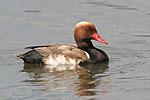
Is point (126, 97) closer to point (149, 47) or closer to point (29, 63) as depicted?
point (29, 63)

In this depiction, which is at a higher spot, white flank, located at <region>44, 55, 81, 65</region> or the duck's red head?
the duck's red head

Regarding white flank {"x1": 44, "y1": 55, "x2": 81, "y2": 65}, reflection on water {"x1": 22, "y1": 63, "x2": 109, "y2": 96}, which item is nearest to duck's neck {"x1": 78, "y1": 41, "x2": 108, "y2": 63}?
reflection on water {"x1": 22, "y1": 63, "x2": 109, "y2": 96}

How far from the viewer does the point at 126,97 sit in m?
8.01

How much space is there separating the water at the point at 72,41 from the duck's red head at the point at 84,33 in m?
0.74

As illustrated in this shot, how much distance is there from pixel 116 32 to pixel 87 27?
2.76 m

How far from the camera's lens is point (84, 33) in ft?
36.9

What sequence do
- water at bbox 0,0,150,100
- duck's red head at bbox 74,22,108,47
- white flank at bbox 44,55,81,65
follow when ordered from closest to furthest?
water at bbox 0,0,150,100 < white flank at bbox 44,55,81,65 < duck's red head at bbox 74,22,108,47

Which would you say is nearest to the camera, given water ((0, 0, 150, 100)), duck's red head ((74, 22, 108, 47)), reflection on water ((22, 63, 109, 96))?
water ((0, 0, 150, 100))

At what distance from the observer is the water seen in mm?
8477

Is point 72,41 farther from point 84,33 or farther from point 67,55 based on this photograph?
point 67,55

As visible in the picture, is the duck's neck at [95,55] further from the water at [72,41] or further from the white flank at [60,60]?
the white flank at [60,60]

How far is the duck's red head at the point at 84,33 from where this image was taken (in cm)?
1123

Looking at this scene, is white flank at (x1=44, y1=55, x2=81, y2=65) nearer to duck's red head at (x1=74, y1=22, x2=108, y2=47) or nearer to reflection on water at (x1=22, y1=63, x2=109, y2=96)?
reflection on water at (x1=22, y1=63, x2=109, y2=96)

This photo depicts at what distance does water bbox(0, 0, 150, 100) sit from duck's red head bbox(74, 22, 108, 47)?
29.2 inches
